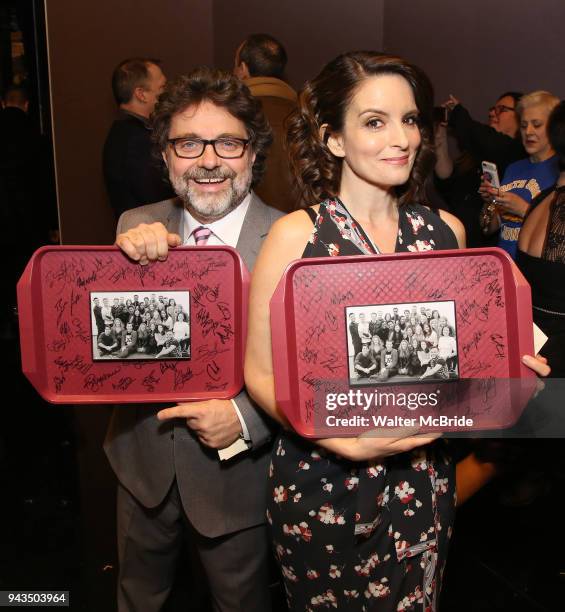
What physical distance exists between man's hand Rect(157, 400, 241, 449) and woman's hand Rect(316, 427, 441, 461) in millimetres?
315

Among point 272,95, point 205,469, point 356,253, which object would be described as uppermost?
point 272,95

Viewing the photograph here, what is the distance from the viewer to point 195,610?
2369 mm

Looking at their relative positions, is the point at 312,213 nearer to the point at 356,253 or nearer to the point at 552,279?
the point at 356,253

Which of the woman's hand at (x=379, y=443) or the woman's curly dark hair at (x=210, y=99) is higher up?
the woman's curly dark hair at (x=210, y=99)

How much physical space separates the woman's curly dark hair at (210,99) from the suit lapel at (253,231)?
17 centimetres

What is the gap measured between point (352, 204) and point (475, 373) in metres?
0.43

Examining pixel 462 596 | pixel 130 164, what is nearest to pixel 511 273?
pixel 462 596

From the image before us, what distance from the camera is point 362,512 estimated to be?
1.31 metres

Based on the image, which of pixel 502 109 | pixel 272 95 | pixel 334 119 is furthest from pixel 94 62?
pixel 334 119

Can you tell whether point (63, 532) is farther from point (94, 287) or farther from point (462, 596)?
point (94, 287)

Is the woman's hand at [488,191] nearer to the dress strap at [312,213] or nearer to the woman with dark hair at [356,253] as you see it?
the woman with dark hair at [356,253]

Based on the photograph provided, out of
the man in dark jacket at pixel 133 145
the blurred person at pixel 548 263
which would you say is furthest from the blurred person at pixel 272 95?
Result: the blurred person at pixel 548 263

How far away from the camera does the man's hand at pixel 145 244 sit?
4.30 feet
